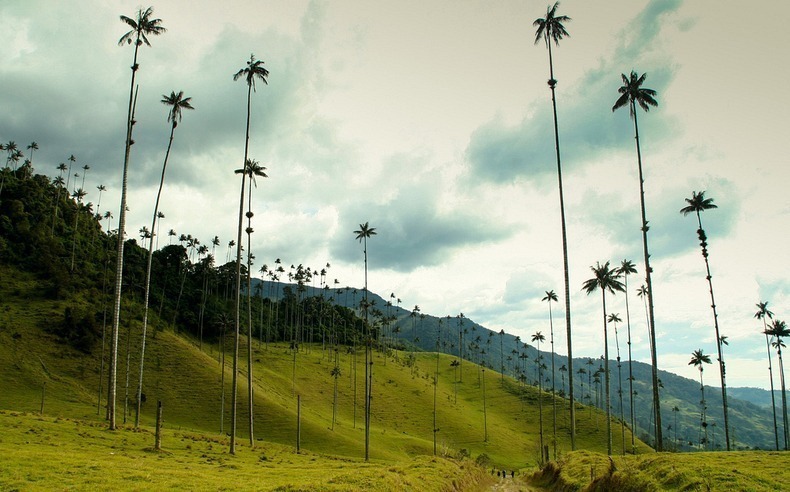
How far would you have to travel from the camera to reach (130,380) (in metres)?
90.5

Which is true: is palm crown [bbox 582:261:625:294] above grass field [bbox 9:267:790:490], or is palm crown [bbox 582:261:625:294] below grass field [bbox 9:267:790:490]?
above

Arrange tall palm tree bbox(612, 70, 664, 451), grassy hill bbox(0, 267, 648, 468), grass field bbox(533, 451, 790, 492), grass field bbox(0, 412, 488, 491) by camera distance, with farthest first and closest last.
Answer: grassy hill bbox(0, 267, 648, 468) → tall palm tree bbox(612, 70, 664, 451) → grass field bbox(0, 412, 488, 491) → grass field bbox(533, 451, 790, 492)

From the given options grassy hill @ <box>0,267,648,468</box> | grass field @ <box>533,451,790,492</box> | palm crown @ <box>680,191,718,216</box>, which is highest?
palm crown @ <box>680,191,718,216</box>

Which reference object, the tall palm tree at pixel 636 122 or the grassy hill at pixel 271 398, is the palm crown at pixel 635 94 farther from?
the grassy hill at pixel 271 398

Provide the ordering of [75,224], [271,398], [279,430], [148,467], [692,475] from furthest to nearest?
[75,224], [271,398], [279,430], [148,467], [692,475]

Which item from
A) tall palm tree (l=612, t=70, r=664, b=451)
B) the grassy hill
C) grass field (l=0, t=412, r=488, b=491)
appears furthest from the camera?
the grassy hill

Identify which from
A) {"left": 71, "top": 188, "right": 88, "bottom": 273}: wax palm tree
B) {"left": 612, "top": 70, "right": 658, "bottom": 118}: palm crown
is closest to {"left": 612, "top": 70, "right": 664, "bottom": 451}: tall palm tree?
{"left": 612, "top": 70, "right": 658, "bottom": 118}: palm crown

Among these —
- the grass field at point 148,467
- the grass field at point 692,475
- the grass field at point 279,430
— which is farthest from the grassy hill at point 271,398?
the grass field at point 692,475

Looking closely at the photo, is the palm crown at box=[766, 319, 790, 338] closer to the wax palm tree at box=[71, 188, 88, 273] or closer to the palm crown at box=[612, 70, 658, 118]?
the palm crown at box=[612, 70, 658, 118]

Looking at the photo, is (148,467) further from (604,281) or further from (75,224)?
(75,224)

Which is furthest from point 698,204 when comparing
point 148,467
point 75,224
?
point 75,224

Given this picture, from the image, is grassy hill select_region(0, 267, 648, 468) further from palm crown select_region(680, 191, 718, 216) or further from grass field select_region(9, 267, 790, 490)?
palm crown select_region(680, 191, 718, 216)

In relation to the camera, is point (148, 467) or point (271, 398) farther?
point (271, 398)

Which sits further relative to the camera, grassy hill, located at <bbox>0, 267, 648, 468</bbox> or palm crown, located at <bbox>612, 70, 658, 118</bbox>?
grassy hill, located at <bbox>0, 267, 648, 468</bbox>
